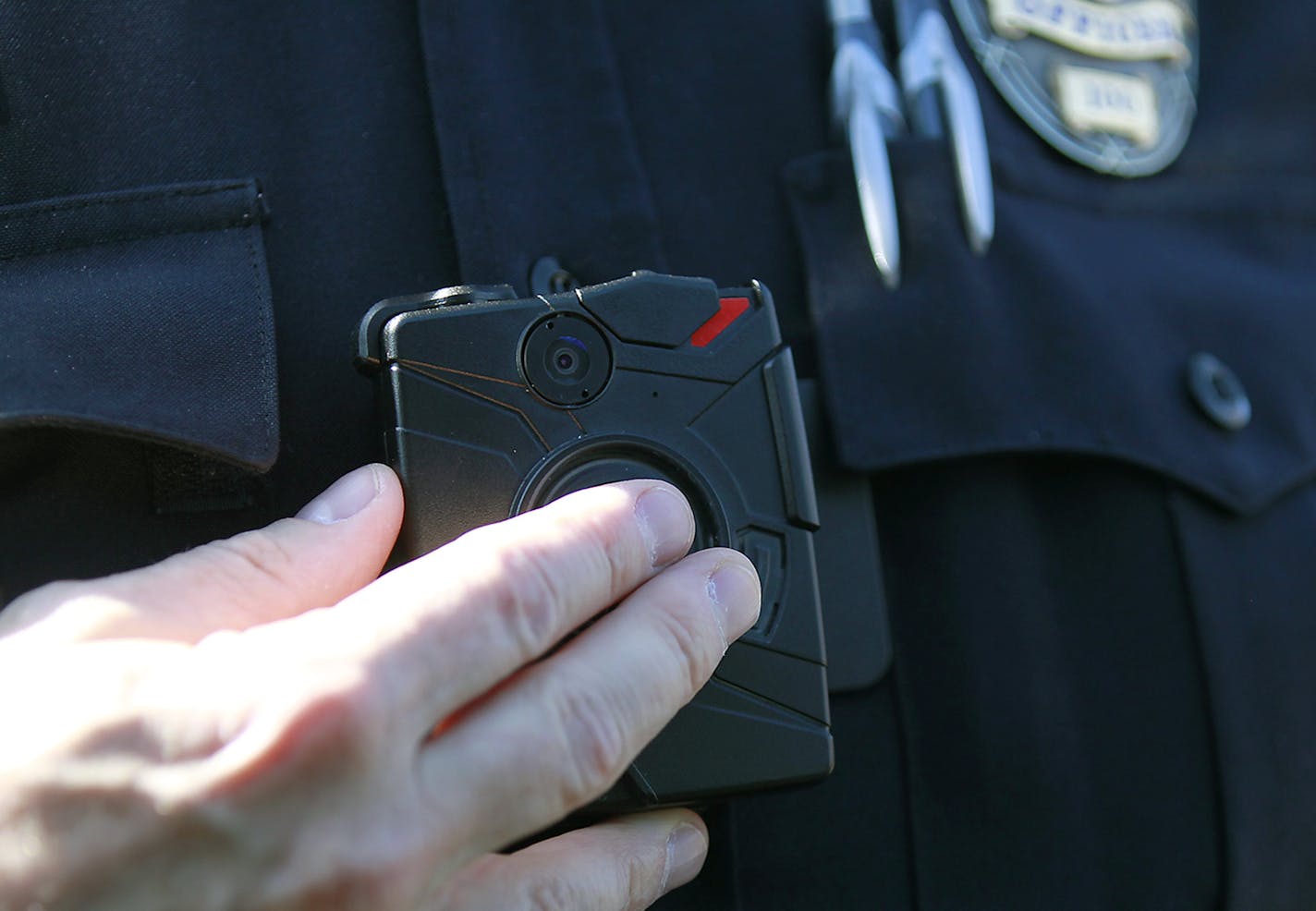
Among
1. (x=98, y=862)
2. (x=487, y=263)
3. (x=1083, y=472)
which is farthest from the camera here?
(x=1083, y=472)

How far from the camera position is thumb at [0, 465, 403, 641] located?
1.92 feet

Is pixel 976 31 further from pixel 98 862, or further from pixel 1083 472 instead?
pixel 98 862

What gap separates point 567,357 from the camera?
0.72 meters

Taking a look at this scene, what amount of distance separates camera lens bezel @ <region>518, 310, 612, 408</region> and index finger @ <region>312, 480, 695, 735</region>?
84mm

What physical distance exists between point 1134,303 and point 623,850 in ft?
2.20

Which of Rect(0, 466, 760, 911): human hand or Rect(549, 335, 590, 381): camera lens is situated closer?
Rect(0, 466, 760, 911): human hand

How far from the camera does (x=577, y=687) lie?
588 mm

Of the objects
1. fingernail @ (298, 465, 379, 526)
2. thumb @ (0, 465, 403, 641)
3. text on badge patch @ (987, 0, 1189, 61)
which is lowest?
thumb @ (0, 465, 403, 641)

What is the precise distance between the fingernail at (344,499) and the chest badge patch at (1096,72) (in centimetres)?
70

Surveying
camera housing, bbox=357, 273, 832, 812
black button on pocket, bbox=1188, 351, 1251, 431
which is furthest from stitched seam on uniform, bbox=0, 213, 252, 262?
black button on pocket, bbox=1188, 351, 1251, 431

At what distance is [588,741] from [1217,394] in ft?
2.31

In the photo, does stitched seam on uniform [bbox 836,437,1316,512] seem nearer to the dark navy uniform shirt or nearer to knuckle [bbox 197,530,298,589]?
the dark navy uniform shirt

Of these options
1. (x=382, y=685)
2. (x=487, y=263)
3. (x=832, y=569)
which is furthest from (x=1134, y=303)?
(x=382, y=685)

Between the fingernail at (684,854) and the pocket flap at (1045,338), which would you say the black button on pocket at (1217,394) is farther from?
the fingernail at (684,854)
